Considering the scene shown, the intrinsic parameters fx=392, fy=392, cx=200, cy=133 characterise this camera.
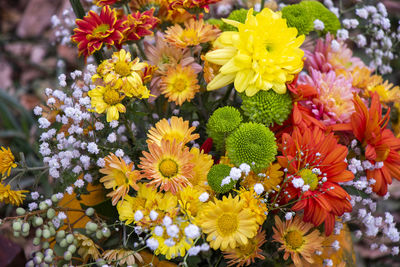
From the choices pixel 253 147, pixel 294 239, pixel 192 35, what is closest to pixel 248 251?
pixel 294 239

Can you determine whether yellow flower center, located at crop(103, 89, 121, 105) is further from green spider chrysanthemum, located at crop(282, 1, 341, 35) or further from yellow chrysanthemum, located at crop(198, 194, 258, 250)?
green spider chrysanthemum, located at crop(282, 1, 341, 35)

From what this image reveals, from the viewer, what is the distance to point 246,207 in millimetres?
625

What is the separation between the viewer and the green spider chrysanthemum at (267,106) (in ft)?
2.23

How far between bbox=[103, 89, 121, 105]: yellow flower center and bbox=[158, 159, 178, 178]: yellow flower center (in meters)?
0.13

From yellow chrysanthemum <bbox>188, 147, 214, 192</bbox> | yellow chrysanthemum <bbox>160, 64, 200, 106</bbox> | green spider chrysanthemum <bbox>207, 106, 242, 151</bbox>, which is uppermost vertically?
yellow chrysanthemum <bbox>160, 64, 200, 106</bbox>

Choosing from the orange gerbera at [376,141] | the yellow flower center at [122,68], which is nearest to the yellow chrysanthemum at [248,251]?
the orange gerbera at [376,141]

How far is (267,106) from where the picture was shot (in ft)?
2.22

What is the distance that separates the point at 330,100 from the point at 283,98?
0.11m

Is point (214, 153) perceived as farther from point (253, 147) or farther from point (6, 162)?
point (6, 162)

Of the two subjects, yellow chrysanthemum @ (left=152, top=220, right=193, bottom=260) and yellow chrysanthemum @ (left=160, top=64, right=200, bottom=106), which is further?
yellow chrysanthemum @ (left=160, top=64, right=200, bottom=106)

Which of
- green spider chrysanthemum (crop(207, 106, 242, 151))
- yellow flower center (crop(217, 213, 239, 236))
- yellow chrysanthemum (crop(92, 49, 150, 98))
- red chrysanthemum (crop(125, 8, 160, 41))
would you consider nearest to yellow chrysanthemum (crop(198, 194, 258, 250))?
yellow flower center (crop(217, 213, 239, 236))

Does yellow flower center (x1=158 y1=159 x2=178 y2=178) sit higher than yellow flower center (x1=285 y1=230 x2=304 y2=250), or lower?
higher

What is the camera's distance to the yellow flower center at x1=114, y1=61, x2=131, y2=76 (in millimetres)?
667

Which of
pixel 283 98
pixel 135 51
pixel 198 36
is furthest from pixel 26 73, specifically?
pixel 283 98
